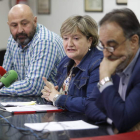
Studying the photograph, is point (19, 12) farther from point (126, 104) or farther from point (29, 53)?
point (126, 104)

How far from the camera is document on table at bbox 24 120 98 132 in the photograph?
5.01 feet

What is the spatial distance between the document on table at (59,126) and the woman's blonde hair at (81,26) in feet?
2.57

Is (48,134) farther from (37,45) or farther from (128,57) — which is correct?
(37,45)

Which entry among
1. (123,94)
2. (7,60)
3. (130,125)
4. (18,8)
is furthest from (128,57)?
(7,60)

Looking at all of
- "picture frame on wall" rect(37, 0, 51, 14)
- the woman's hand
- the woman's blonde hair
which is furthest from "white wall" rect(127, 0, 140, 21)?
"picture frame on wall" rect(37, 0, 51, 14)

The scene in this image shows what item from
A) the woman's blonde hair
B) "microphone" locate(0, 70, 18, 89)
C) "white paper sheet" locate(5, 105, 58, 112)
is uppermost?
the woman's blonde hair

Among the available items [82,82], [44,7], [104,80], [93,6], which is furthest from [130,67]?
[44,7]

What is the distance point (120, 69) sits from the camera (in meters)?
1.63

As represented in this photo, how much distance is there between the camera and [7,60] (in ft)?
11.3

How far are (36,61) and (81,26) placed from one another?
2.73ft

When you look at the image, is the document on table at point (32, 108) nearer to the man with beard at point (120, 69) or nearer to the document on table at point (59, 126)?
the document on table at point (59, 126)

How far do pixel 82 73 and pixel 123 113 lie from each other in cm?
75

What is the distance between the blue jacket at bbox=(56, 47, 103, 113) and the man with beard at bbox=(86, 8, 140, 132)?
0.36m

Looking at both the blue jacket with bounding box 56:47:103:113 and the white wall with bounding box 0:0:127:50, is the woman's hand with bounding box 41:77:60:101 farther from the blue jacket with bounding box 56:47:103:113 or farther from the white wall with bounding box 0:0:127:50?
the white wall with bounding box 0:0:127:50
